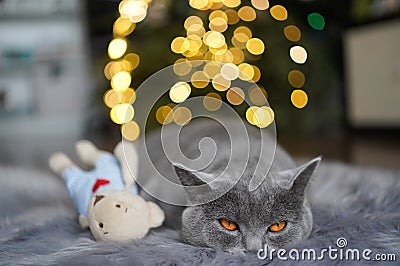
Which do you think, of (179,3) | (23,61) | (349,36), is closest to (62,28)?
(23,61)

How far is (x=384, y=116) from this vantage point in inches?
98.0

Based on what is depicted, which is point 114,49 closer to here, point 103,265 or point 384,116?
point 384,116

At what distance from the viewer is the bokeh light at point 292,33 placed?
2.53 m

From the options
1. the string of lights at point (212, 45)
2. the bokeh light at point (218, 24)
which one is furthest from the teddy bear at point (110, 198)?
the bokeh light at point (218, 24)

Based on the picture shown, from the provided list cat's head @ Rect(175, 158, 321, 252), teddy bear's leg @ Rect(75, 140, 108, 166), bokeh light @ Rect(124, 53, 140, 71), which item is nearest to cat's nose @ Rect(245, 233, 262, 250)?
cat's head @ Rect(175, 158, 321, 252)

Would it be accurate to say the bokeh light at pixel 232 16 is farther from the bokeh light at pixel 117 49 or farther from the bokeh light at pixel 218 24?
the bokeh light at pixel 117 49

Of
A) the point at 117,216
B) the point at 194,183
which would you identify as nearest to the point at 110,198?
the point at 117,216

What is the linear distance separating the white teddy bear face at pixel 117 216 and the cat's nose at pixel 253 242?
0.59 ft

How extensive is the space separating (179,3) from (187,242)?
2128 millimetres

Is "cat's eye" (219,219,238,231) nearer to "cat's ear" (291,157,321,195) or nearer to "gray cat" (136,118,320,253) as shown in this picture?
"gray cat" (136,118,320,253)

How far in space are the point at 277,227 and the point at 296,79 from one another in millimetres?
1917

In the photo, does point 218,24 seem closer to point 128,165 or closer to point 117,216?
point 128,165

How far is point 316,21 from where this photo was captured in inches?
106

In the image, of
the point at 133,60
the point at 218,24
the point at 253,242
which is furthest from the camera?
the point at 133,60
